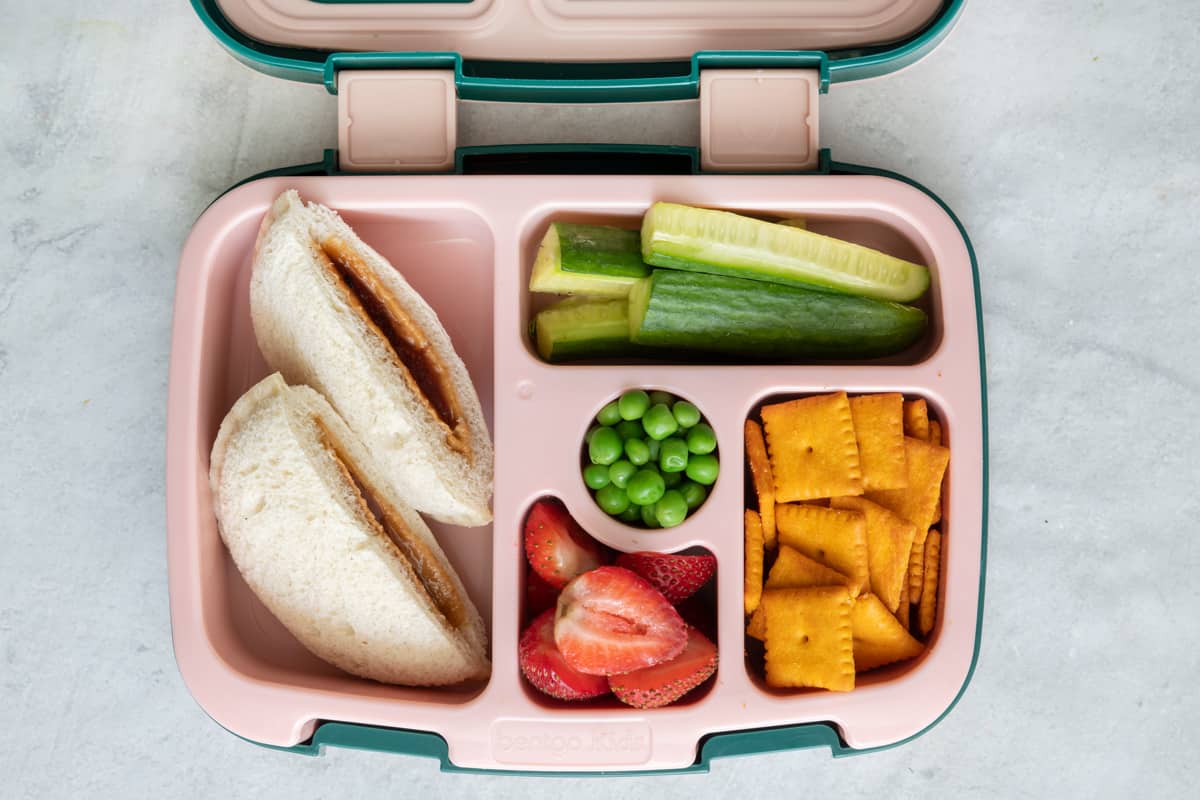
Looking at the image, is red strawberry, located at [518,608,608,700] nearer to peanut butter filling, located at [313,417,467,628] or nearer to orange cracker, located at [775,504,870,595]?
peanut butter filling, located at [313,417,467,628]

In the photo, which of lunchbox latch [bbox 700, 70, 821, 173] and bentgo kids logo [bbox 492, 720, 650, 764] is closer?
bentgo kids logo [bbox 492, 720, 650, 764]

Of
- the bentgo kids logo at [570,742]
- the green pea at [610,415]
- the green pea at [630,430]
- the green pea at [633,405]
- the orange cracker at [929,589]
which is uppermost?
the green pea at [633,405]

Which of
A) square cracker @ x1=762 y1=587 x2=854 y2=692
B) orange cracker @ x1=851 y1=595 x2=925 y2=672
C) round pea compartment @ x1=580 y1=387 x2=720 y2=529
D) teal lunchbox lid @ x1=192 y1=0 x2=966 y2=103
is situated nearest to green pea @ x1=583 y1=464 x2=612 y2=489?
round pea compartment @ x1=580 y1=387 x2=720 y2=529

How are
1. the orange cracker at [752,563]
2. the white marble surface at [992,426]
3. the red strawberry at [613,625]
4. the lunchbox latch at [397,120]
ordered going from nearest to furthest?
1. the red strawberry at [613,625]
2. the orange cracker at [752,563]
3. the lunchbox latch at [397,120]
4. the white marble surface at [992,426]

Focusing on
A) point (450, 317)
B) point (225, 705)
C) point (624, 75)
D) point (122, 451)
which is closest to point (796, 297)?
point (624, 75)

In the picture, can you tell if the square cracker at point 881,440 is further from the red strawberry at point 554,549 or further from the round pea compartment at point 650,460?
the red strawberry at point 554,549

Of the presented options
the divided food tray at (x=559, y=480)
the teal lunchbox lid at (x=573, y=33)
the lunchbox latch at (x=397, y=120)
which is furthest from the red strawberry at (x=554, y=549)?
the teal lunchbox lid at (x=573, y=33)
